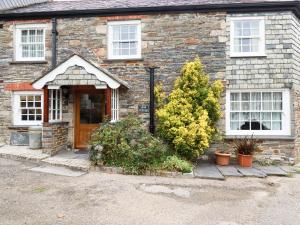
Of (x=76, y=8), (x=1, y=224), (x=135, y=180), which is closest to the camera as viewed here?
(x=1, y=224)

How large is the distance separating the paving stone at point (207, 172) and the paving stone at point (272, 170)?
64.1 inches

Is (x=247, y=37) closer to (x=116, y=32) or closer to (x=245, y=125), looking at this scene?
(x=245, y=125)

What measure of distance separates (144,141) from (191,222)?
164 inches

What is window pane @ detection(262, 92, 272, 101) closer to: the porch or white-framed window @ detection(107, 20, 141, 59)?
white-framed window @ detection(107, 20, 141, 59)

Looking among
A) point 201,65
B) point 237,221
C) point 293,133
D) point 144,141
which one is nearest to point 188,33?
point 201,65

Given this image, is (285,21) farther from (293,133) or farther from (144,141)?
(144,141)

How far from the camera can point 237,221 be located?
17.5 feet

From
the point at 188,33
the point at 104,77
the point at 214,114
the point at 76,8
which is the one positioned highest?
the point at 76,8

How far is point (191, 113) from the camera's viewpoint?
32.1ft

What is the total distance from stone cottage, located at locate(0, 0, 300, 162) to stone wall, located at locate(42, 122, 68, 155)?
0.12ft

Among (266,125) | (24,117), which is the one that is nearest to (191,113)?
(266,125)

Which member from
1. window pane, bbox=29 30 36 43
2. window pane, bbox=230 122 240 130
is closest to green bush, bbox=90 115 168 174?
window pane, bbox=230 122 240 130

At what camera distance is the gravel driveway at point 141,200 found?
5348 millimetres

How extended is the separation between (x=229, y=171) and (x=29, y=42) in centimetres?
984
